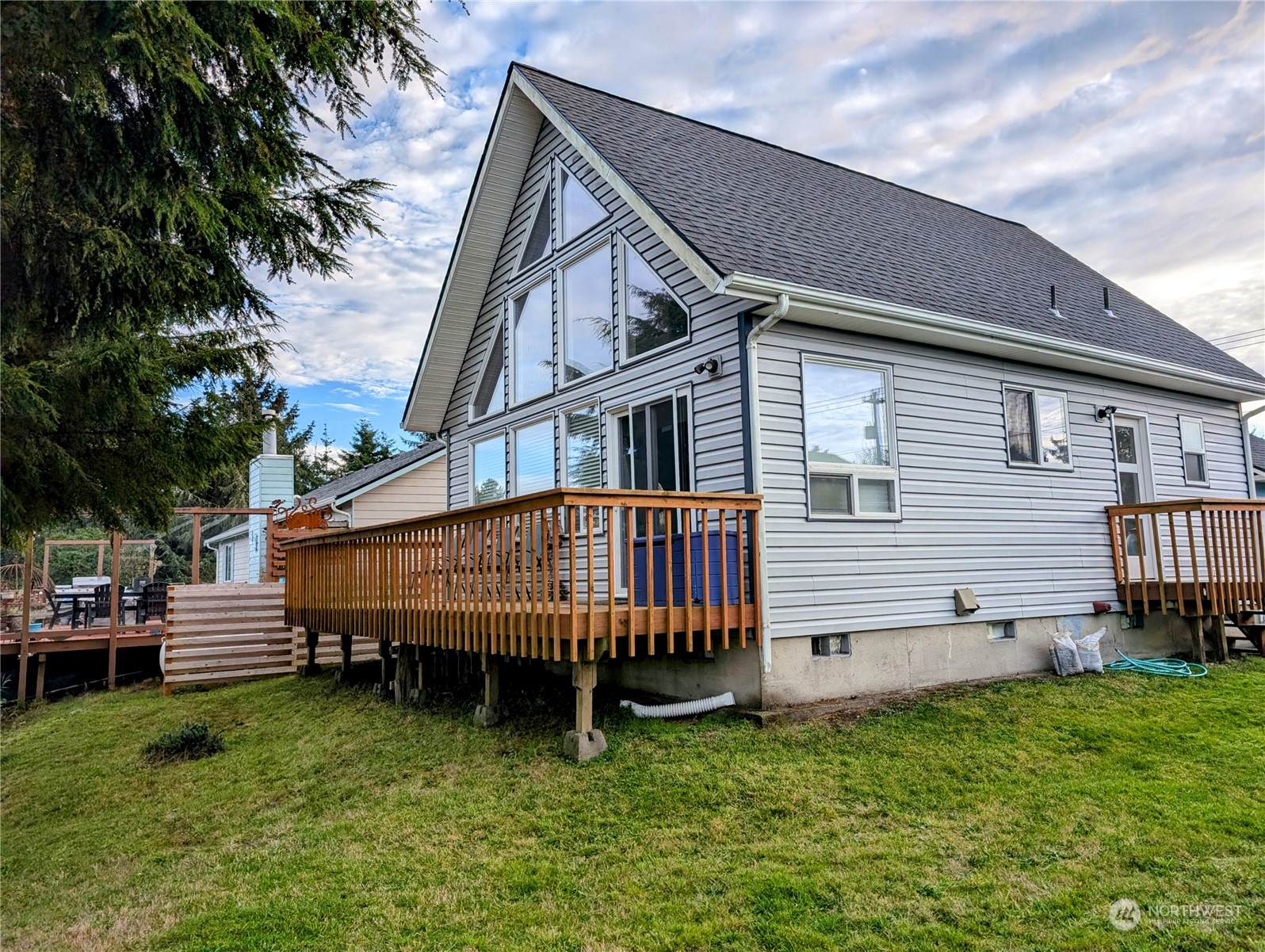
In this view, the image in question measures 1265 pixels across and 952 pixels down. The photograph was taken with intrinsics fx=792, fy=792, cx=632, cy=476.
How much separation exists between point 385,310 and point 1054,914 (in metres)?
20.5

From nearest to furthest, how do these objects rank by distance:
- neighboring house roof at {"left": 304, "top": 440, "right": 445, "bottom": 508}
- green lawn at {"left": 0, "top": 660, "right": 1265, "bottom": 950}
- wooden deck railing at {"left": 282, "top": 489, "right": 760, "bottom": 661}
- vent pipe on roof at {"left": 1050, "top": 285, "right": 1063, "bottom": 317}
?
green lawn at {"left": 0, "top": 660, "right": 1265, "bottom": 950}
wooden deck railing at {"left": 282, "top": 489, "right": 760, "bottom": 661}
vent pipe on roof at {"left": 1050, "top": 285, "right": 1063, "bottom": 317}
neighboring house roof at {"left": 304, "top": 440, "right": 445, "bottom": 508}

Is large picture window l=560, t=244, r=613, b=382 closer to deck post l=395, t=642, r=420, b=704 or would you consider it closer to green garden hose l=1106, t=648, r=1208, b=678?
deck post l=395, t=642, r=420, b=704

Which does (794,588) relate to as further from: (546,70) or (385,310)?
(385,310)

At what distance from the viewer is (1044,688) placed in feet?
23.9

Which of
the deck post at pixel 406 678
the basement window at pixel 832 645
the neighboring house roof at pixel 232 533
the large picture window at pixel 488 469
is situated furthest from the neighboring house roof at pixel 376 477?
the basement window at pixel 832 645

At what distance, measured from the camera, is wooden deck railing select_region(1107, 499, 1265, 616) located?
8398 mm

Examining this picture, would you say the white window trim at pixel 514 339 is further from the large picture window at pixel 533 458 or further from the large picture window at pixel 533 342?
the large picture window at pixel 533 458

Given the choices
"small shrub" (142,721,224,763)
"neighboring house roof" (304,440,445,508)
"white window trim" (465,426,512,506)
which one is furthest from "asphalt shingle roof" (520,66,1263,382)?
"neighboring house roof" (304,440,445,508)

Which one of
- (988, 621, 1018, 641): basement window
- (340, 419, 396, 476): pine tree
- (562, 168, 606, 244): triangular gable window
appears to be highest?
(340, 419, 396, 476): pine tree

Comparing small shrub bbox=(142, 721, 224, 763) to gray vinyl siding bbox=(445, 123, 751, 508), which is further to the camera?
small shrub bbox=(142, 721, 224, 763)

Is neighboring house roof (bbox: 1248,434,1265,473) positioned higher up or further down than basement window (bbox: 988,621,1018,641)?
higher up

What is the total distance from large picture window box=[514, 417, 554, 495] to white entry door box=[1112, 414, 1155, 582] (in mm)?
6761

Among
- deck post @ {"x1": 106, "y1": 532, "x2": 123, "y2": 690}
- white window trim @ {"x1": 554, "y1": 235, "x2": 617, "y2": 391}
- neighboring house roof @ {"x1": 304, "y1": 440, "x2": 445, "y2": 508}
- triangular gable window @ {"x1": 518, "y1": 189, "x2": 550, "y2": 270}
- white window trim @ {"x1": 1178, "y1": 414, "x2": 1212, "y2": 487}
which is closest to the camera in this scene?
white window trim @ {"x1": 554, "y1": 235, "x2": 617, "y2": 391}

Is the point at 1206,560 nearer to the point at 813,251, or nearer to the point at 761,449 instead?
the point at 813,251
